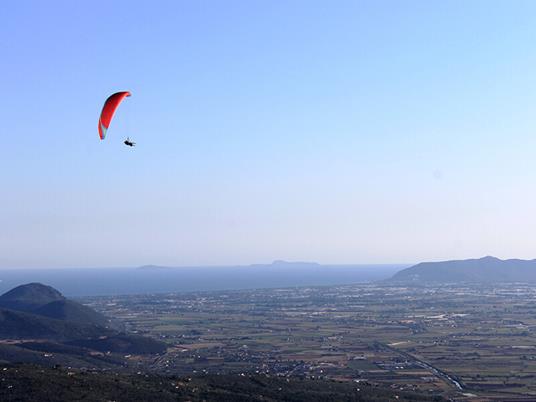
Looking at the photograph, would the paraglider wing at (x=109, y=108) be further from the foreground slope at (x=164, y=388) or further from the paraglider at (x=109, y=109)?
the foreground slope at (x=164, y=388)

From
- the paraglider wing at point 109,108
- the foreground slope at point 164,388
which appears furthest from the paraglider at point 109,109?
the foreground slope at point 164,388

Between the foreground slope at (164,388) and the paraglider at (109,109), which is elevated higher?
the paraglider at (109,109)

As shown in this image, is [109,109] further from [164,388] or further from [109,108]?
[164,388]

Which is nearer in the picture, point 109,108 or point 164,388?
point 109,108

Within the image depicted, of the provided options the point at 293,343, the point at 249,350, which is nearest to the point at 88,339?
the point at 249,350

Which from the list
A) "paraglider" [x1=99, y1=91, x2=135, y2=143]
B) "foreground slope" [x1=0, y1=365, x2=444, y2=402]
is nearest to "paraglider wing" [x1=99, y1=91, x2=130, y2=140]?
"paraglider" [x1=99, y1=91, x2=135, y2=143]

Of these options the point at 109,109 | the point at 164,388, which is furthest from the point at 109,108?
the point at 164,388

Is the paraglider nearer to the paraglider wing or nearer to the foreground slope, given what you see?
the paraglider wing

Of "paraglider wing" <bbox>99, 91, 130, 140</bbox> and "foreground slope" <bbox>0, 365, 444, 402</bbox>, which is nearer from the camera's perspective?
"paraglider wing" <bbox>99, 91, 130, 140</bbox>
